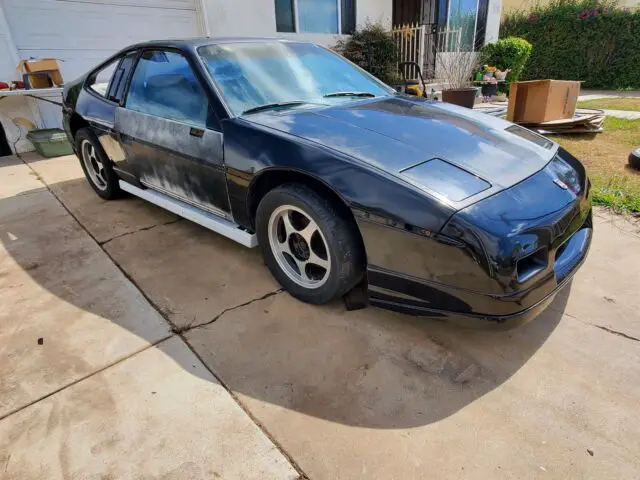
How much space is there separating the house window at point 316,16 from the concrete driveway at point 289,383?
287 inches

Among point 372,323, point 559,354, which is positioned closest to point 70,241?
point 372,323

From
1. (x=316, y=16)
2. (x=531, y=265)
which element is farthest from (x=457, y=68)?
(x=531, y=265)

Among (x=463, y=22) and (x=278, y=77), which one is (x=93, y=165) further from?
(x=463, y=22)

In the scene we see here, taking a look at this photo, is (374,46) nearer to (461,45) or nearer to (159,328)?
(461,45)

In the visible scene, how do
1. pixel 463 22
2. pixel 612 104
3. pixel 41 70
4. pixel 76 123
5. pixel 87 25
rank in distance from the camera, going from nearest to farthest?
pixel 76 123 < pixel 41 70 < pixel 87 25 < pixel 612 104 < pixel 463 22

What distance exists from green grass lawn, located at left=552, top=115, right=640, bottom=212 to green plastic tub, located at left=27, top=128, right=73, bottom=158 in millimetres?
6821

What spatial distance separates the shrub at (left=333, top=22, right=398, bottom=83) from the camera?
940 cm

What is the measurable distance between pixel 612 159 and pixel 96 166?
5.74m

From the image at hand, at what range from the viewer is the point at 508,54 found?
11406 mm

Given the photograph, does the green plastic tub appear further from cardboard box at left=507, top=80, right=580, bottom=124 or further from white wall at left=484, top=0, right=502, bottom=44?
white wall at left=484, top=0, right=502, bottom=44

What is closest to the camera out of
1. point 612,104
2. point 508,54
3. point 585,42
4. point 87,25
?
point 87,25

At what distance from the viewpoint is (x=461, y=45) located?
1176 centimetres

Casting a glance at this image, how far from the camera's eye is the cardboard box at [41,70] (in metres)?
5.64

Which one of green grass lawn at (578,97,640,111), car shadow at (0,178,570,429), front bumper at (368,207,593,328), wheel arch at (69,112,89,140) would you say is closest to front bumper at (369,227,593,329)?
front bumper at (368,207,593,328)
